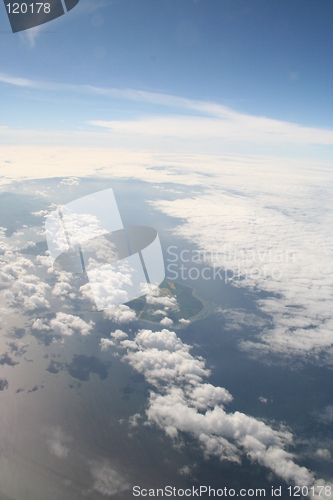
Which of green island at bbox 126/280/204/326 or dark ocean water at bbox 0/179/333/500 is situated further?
green island at bbox 126/280/204/326

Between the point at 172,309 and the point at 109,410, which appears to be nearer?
the point at 109,410

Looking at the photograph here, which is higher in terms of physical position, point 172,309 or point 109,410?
point 109,410

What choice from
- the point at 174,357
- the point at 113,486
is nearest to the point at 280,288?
the point at 174,357

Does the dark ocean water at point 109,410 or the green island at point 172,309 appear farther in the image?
the green island at point 172,309

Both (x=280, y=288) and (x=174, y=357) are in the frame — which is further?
(x=280, y=288)

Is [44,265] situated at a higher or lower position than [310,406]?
higher

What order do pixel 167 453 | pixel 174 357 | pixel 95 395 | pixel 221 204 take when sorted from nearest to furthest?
1. pixel 167 453
2. pixel 95 395
3. pixel 174 357
4. pixel 221 204

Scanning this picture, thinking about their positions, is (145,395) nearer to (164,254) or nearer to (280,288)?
(280,288)

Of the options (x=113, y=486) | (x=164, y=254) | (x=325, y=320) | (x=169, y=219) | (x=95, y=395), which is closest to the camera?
(x=113, y=486)
